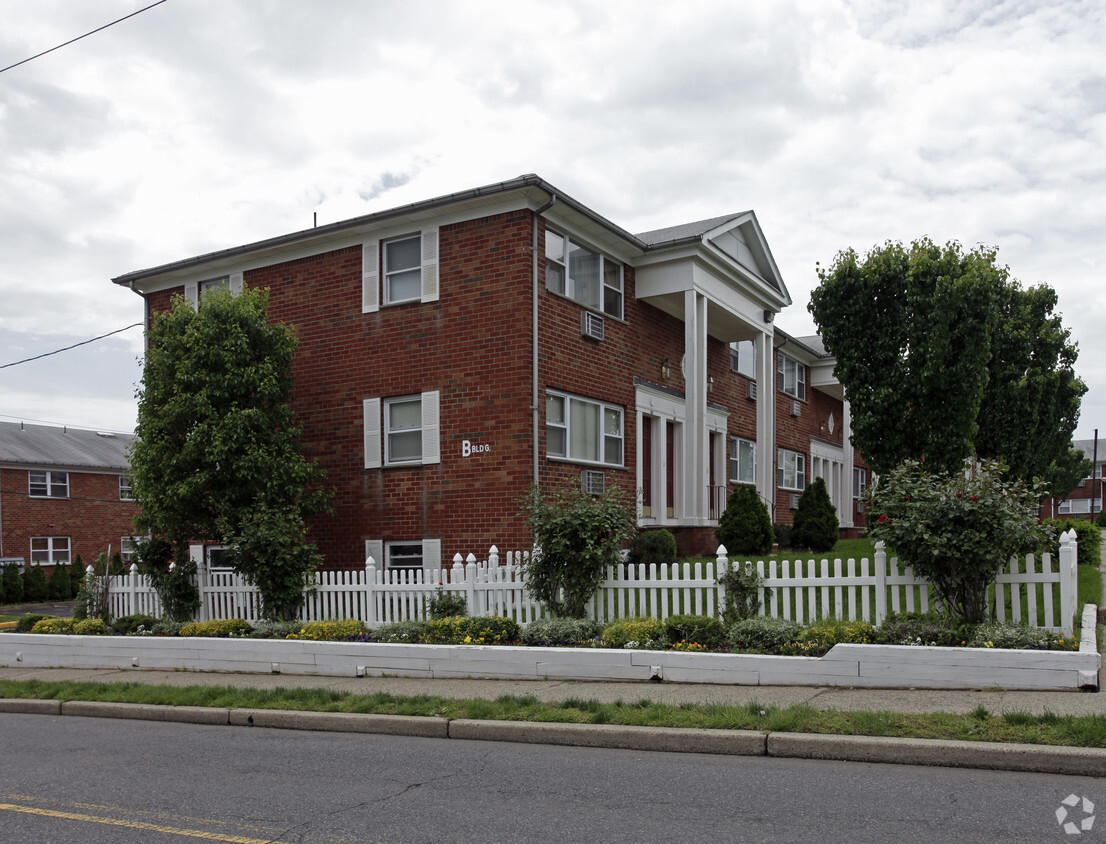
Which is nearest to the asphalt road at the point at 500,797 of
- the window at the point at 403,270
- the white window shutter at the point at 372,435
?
the white window shutter at the point at 372,435

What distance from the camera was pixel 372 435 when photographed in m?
17.5

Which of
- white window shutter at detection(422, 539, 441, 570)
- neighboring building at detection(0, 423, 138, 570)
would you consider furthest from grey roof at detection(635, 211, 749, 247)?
neighboring building at detection(0, 423, 138, 570)

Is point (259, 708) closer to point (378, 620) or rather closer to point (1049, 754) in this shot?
point (378, 620)

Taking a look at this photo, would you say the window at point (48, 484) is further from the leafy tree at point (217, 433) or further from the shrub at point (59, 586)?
the leafy tree at point (217, 433)

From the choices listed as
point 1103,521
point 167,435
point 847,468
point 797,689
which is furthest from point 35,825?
point 1103,521

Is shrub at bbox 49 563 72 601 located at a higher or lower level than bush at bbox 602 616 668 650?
lower

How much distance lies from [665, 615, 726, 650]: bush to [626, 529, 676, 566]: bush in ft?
19.4

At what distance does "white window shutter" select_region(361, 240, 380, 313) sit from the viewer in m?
17.6

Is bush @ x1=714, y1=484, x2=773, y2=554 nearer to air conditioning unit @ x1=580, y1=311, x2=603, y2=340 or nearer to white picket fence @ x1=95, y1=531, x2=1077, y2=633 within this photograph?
white picket fence @ x1=95, y1=531, x2=1077, y2=633

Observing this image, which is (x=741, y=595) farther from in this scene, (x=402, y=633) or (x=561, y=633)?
(x=402, y=633)

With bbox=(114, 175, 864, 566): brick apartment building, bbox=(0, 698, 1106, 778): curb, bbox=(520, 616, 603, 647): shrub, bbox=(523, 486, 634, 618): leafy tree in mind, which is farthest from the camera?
bbox=(114, 175, 864, 566): brick apartment building

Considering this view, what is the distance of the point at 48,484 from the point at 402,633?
3402 cm

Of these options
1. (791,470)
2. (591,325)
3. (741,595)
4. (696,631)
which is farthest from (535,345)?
(791,470)

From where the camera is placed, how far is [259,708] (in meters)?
9.59
